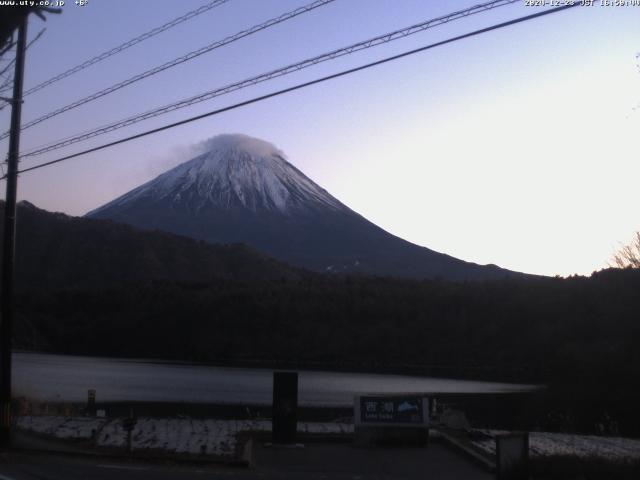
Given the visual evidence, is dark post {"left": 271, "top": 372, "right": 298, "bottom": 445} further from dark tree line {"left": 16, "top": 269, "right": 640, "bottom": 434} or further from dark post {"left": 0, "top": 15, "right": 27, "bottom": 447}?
dark tree line {"left": 16, "top": 269, "right": 640, "bottom": 434}

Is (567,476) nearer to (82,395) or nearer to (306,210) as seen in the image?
(82,395)

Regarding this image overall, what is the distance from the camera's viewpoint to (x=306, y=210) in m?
177

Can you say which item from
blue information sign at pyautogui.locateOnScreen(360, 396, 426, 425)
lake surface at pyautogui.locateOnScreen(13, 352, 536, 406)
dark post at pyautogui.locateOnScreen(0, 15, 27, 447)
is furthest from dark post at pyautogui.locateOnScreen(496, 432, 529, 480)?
lake surface at pyautogui.locateOnScreen(13, 352, 536, 406)

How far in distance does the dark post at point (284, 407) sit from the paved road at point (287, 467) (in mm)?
340

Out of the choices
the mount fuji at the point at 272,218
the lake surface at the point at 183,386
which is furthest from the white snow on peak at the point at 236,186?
the lake surface at the point at 183,386

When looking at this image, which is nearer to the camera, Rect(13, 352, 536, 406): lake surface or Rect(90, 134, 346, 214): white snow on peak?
Rect(13, 352, 536, 406): lake surface

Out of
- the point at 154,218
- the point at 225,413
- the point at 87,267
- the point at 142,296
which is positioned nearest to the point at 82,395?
the point at 225,413

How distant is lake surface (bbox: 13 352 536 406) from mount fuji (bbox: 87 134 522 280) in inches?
3940

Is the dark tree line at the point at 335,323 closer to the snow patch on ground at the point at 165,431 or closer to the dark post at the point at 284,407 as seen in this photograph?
the snow patch on ground at the point at 165,431

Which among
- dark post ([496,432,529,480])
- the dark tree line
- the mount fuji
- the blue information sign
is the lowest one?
dark post ([496,432,529,480])

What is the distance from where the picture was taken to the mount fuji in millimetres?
163125

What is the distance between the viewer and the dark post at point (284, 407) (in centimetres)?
1747

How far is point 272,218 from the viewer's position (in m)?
175

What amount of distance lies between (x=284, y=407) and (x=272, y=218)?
158432 millimetres
